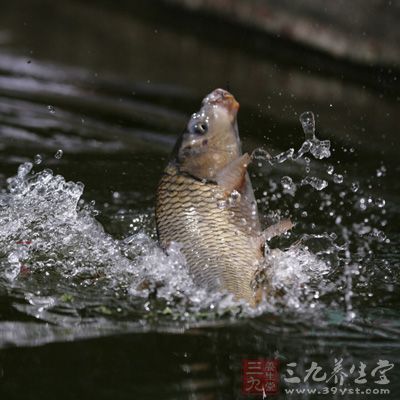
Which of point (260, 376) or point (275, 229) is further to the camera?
point (275, 229)

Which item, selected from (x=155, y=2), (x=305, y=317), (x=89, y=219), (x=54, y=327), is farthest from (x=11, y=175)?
(x=155, y=2)

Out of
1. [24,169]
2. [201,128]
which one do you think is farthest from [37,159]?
[201,128]

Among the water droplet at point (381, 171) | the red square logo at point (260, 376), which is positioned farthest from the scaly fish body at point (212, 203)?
the water droplet at point (381, 171)

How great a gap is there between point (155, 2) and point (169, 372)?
9739mm

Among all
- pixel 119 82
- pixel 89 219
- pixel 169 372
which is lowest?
pixel 169 372

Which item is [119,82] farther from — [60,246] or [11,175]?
[60,246]

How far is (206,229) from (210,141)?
368mm

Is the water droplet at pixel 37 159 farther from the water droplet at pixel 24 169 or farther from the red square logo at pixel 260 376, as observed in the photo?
the red square logo at pixel 260 376

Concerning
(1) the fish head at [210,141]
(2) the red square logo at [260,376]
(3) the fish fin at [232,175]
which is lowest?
(2) the red square logo at [260,376]

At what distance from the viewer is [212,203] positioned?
3.60 m

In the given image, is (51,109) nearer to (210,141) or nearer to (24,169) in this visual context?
(24,169)

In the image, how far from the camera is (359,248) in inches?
187

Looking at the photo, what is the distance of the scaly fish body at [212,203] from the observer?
3570 mm

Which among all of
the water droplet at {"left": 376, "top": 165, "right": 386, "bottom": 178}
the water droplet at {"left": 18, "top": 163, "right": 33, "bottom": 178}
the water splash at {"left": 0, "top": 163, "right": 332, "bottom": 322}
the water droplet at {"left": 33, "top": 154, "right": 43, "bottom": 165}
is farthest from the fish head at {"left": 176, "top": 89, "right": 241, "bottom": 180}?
the water droplet at {"left": 376, "top": 165, "right": 386, "bottom": 178}
